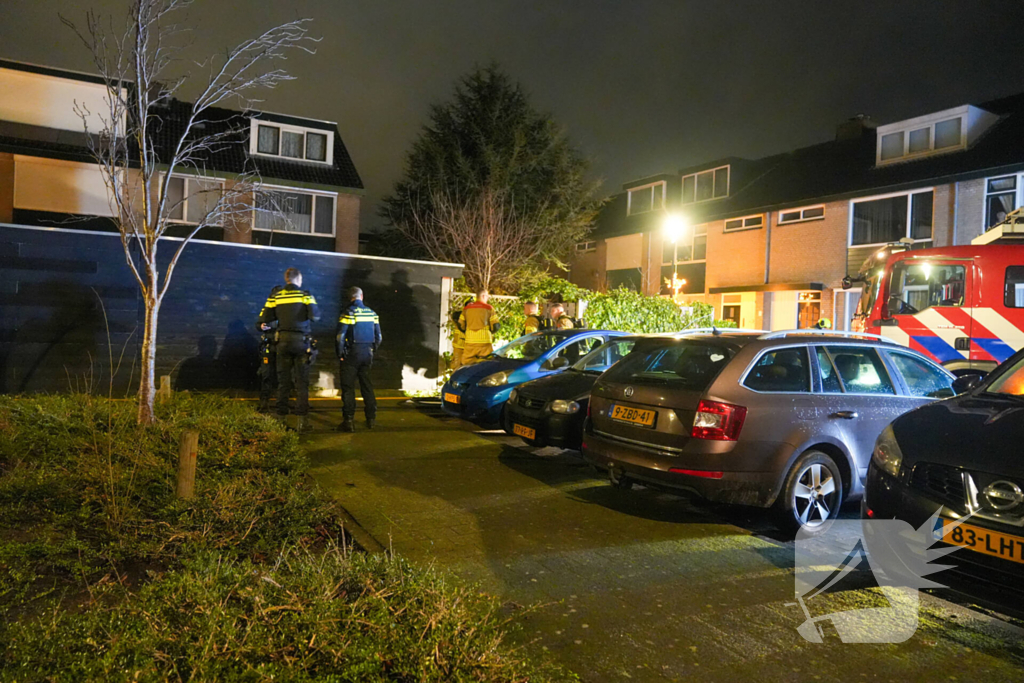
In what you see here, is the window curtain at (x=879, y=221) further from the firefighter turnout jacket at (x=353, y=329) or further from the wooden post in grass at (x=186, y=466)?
the wooden post in grass at (x=186, y=466)

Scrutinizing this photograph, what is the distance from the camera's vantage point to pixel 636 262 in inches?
1248

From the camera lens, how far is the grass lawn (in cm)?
280

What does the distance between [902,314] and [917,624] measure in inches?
318

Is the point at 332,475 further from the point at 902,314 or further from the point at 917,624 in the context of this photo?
the point at 902,314

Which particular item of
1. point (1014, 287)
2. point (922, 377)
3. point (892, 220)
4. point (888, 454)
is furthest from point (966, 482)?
point (892, 220)

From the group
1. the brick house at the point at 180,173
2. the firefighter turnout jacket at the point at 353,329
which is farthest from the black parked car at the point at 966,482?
the brick house at the point at 180,173

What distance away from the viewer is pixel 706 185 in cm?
2956

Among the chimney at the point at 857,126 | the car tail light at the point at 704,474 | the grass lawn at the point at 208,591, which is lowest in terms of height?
the grass lawn at the point at 208,591

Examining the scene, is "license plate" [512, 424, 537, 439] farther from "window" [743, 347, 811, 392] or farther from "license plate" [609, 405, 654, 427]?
"window" [743, 347, 811, 392]

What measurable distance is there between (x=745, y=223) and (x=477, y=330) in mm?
18337

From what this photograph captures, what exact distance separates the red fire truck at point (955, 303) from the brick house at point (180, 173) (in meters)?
13.6

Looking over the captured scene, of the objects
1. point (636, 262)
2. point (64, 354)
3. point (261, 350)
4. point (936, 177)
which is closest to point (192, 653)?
point (261, 350)

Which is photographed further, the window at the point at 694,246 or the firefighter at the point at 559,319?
the window at the point at 694,246

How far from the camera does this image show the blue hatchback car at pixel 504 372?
9.17m
